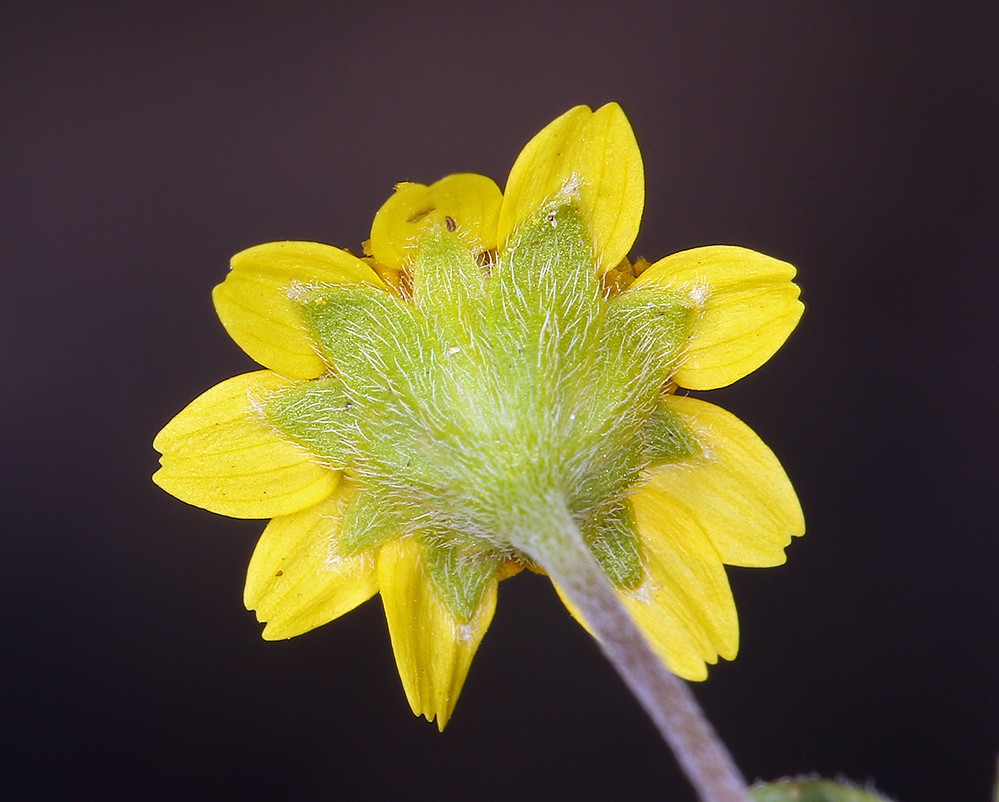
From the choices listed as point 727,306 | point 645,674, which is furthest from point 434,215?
point 645,674

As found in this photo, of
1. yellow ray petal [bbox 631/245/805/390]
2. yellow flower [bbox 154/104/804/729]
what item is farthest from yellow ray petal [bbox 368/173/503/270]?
yellow ray petal [bbox 631/245/805/390]

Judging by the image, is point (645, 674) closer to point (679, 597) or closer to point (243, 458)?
point (679, 597)

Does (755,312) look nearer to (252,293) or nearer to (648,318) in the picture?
(648,318)

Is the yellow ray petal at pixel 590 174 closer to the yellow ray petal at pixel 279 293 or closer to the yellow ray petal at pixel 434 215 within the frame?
the yellow ray petal at pixel 434 215

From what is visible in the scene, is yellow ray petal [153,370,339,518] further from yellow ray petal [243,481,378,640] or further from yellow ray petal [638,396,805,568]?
yellow ray petal [638,396,805,568]

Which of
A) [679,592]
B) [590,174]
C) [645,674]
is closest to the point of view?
[645,674]

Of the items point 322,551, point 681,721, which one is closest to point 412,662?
point 322,551

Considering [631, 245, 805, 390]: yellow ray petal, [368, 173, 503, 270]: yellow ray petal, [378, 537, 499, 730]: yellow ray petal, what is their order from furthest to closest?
[378, 537, 499, 730]: yellow ray petal
[631, 245, 805, 390]: yellow ray petal
[368, 173, 503, 270]: yellow ray petal
